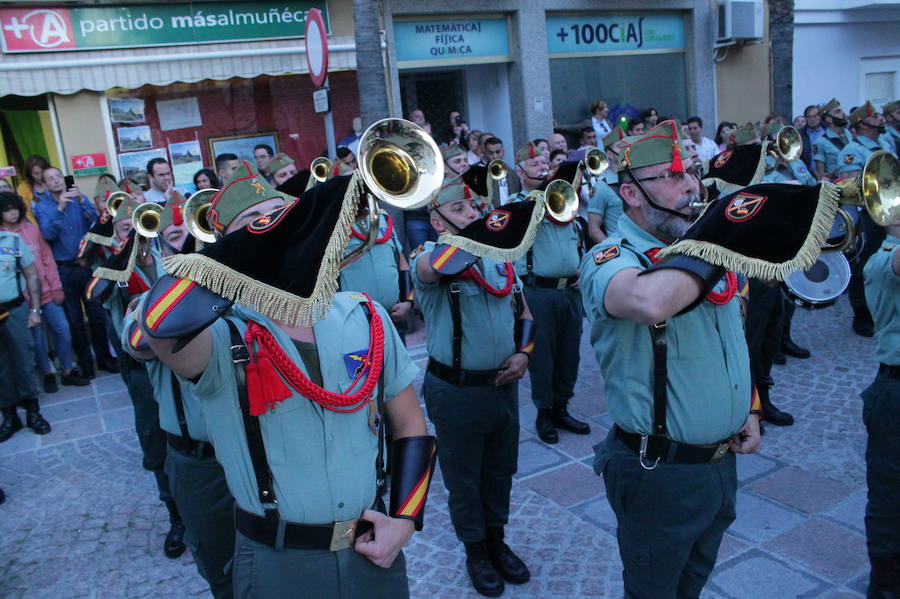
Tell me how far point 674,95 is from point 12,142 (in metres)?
11.6

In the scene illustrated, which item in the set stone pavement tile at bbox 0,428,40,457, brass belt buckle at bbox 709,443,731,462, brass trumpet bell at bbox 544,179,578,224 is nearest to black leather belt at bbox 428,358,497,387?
brass belt buckle at bbox 709,443,731,462

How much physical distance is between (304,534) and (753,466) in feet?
12.7

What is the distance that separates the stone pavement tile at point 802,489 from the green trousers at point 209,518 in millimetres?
3316

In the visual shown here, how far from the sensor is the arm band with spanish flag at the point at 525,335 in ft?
13.9

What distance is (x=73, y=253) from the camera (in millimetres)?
8602

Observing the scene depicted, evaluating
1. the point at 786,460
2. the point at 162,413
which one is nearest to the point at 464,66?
the point at 786,460

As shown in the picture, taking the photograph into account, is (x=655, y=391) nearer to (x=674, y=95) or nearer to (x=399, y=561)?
(x=399, y=561)

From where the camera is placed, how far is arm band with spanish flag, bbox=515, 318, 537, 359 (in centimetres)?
422

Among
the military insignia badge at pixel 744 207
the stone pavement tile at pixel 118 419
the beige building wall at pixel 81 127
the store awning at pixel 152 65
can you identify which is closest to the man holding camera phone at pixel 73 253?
the beige building wall at pixel 81 127

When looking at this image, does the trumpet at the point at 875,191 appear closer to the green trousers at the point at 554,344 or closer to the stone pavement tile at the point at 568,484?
the stone pavement tile at the point at 568,484

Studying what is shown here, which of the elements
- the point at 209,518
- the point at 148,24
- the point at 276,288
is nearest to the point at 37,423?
the point at 209,518

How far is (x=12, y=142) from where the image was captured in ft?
31.3

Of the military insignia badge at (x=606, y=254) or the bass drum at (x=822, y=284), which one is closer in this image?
the military insignia badge at (x=606, y=254)

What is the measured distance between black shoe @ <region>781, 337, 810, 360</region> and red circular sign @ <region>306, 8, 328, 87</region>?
5.56 m
